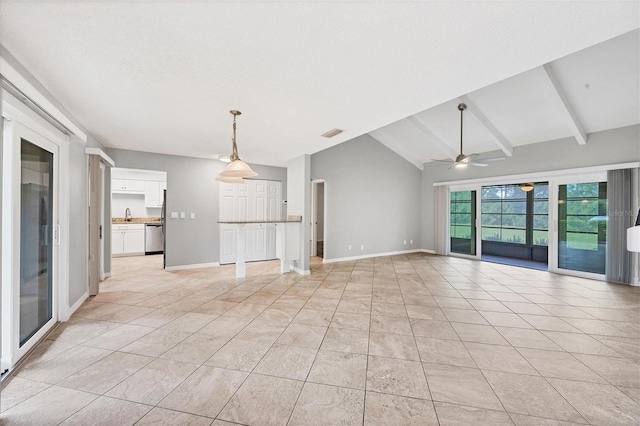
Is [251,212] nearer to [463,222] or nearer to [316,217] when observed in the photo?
[316,217]

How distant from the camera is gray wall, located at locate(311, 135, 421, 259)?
6289mm

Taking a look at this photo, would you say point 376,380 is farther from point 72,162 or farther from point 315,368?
point 72,162

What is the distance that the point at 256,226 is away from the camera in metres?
6.21

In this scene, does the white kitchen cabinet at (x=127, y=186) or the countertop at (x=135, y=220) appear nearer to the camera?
the countertop at (x=135, y=220)

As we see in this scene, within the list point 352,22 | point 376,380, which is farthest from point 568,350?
point 352,22

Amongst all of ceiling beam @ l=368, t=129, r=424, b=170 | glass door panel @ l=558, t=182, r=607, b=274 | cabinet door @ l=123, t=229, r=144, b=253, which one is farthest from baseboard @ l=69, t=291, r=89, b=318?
glass door panel @ l=558, t=182, r=607, b=274

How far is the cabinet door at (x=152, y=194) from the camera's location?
7.16 metres

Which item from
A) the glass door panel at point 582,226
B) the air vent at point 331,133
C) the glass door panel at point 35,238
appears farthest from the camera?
the glass door panel at point 582,226

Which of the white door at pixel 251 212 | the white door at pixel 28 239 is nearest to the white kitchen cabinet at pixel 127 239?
the white door at pixel 251 212

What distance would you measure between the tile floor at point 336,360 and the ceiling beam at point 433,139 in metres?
3.95

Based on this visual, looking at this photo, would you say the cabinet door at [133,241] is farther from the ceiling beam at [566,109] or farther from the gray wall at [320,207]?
the ceiling beam at [566,109]

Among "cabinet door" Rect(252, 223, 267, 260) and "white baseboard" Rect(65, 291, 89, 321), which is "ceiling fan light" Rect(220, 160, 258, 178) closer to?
"white baseboard" Rect(65, 291, 89, 321)

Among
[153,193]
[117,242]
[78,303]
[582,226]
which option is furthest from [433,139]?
[117,242]

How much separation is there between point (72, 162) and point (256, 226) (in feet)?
11.8
